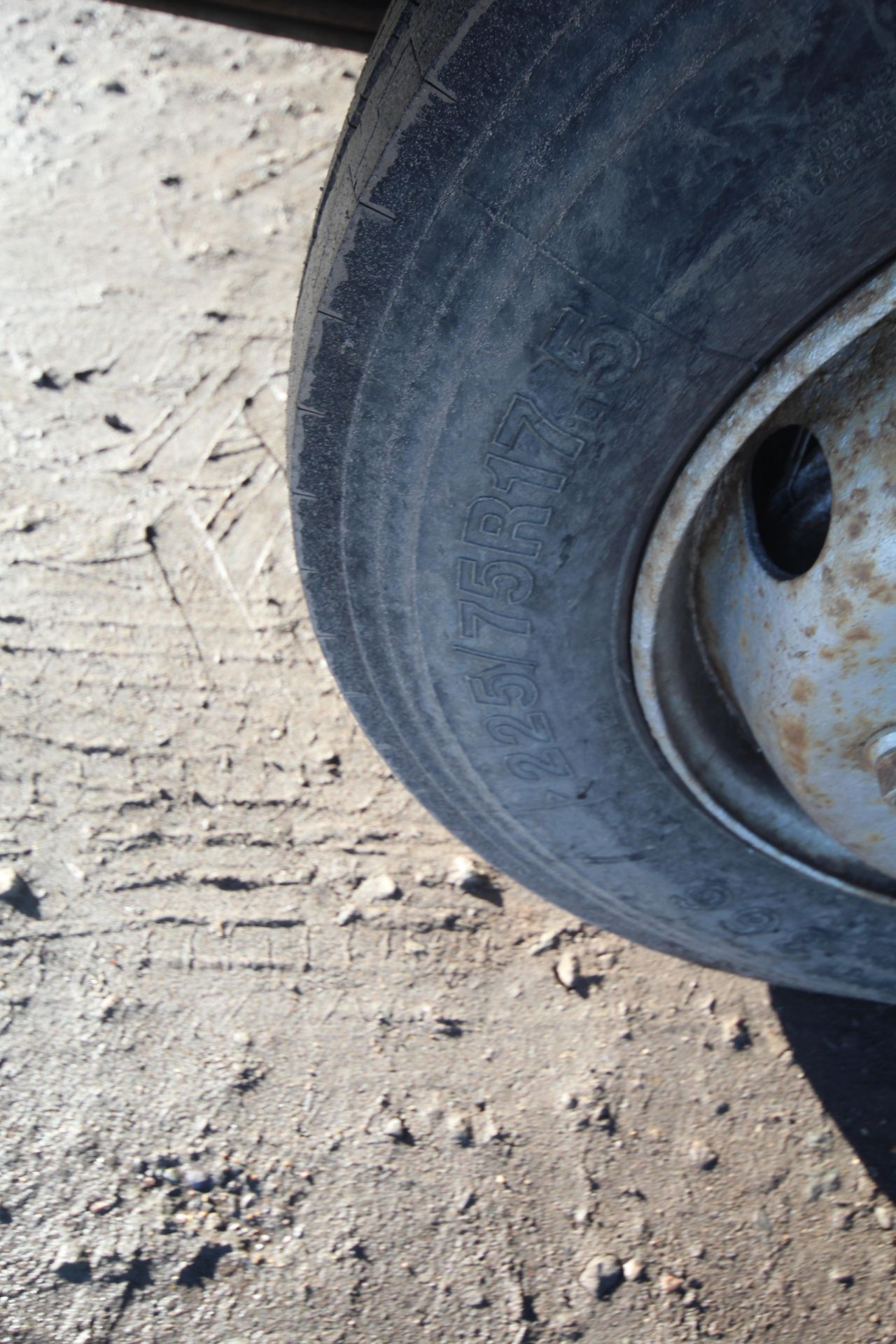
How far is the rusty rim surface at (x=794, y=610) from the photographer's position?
0.89 m

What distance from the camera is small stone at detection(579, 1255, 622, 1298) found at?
1.31m

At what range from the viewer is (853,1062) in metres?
1.51

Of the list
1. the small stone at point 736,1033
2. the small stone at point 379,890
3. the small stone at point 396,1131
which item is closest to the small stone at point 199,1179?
the small stone at point 396,1131

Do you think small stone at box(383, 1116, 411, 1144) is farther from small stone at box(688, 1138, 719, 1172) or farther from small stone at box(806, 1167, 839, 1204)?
small stone at box(806, 1167, 839, 1204)

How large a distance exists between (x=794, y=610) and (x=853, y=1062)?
2.82ft

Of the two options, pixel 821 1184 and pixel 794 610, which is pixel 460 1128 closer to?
pixel 821 1184

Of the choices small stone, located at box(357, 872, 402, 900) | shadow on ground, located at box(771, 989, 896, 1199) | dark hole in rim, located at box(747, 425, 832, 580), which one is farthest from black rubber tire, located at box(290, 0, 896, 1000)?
small stone, located at box(357, 872, 402, 900)

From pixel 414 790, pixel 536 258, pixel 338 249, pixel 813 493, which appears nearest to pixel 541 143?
pixel 536 258

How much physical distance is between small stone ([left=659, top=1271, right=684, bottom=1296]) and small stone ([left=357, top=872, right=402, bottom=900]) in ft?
2.15

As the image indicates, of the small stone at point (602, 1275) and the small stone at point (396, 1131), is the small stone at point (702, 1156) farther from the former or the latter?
the small stone at point (396, 1131)

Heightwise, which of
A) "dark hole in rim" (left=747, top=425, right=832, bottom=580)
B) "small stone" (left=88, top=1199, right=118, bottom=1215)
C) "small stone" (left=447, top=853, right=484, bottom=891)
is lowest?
"small stone" (left=88, top=1199, right=118, bottom=1215)

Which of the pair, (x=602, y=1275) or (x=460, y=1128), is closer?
(x=602, y=1275)

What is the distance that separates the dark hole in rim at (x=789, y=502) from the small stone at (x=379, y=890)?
2.91 ft

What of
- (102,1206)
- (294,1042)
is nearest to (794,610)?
(294,1042)
